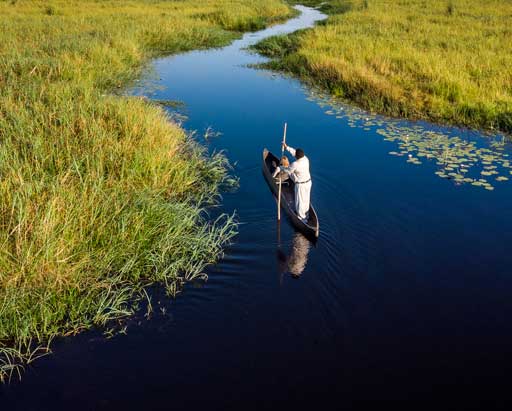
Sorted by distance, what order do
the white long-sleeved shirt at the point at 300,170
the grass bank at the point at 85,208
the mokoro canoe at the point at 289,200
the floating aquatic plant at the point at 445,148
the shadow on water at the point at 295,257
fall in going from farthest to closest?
1. the floating aquatic plant at the point at 445,148
2. the white long-sleeved shirt at the point at 300,170
3. the mokoro canoe at the point at 289,200
4. the shadow on water at the point at 295,257
5. the grass bank at the point at 85,208

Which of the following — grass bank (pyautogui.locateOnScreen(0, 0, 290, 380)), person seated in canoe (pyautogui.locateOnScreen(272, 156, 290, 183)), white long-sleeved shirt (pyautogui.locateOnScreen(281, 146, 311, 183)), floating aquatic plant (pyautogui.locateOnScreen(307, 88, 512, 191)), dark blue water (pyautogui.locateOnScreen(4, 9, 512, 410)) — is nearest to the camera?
dark blue water (pyautogui.locateOnScreen(4, 9, 512, 410))

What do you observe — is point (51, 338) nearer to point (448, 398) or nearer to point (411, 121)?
point (448, 398)

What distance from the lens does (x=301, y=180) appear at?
28.6ft

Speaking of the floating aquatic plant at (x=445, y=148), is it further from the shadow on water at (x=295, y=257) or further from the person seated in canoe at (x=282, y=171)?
the shadow on water at (x=295, y=257)

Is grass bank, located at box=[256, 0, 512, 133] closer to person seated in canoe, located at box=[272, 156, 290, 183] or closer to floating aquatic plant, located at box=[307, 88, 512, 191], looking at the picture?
floating aquatic plant, located at box=[307, 88, 512, 191]

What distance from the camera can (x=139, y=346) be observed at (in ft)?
19.3

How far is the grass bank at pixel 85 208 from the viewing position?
235 inches

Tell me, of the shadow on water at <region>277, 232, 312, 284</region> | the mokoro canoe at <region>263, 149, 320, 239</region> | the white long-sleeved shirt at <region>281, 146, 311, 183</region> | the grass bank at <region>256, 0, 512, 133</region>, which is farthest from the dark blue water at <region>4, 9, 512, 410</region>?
the grass bank at <region>256, 0, 512, 133</region>

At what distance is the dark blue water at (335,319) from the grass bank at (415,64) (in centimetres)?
455

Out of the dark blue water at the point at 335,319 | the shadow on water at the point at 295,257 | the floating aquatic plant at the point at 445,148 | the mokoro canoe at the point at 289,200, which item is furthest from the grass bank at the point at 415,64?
the shadow on water at the point at 295,257

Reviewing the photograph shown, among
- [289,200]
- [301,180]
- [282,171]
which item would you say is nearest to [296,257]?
[301,180]

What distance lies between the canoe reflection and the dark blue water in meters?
0.03

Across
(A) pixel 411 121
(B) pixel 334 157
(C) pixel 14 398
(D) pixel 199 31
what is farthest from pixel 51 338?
(D) pixel 199 31

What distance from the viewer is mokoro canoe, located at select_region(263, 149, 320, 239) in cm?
835
